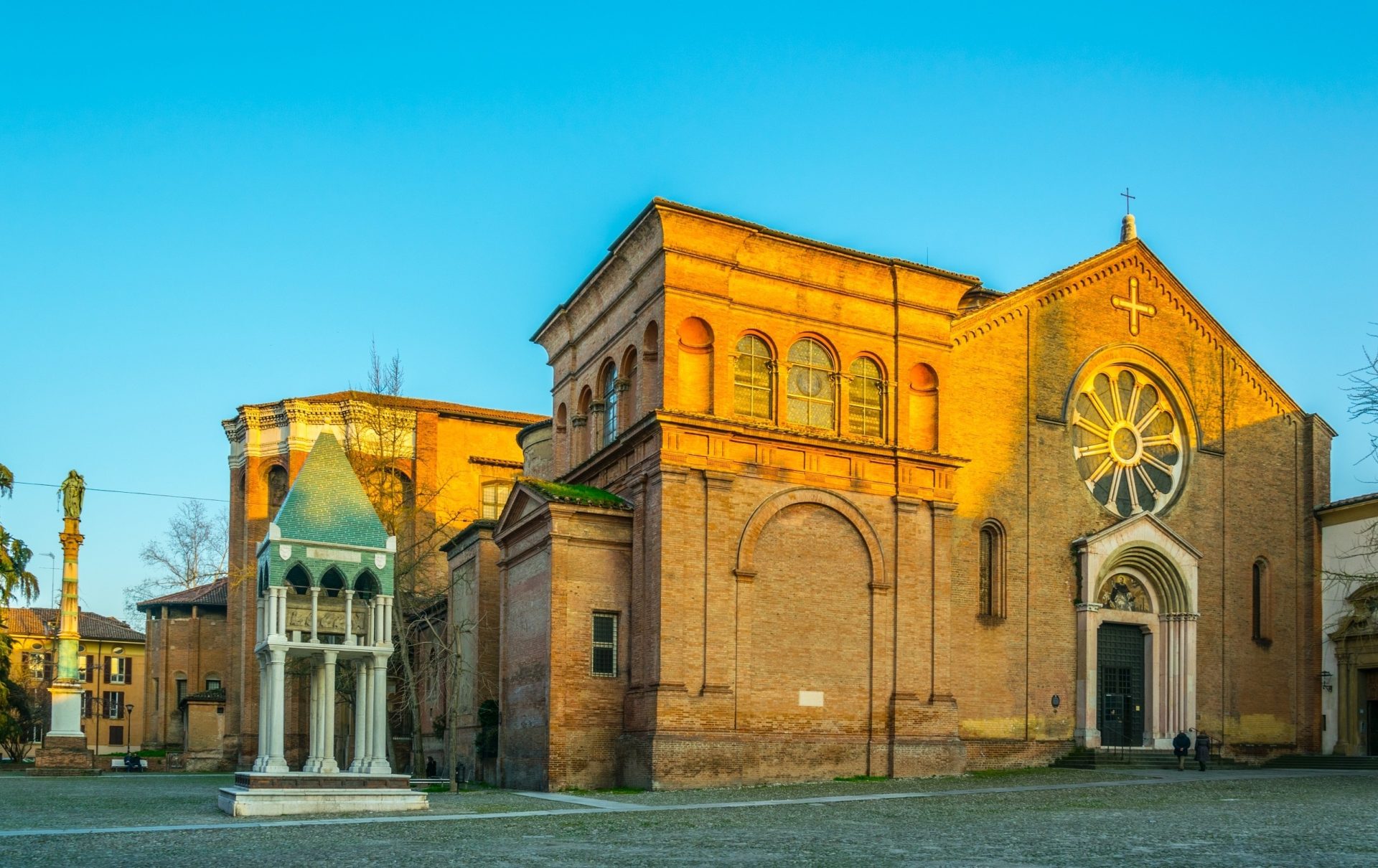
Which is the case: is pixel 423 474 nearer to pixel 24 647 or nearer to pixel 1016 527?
pixel 1016 527

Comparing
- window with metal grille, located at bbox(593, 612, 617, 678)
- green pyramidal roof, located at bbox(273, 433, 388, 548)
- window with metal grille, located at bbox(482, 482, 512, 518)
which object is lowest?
window with metal grille, located at bbox(593, 612, 617, 678)

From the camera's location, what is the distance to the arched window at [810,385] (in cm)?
2855

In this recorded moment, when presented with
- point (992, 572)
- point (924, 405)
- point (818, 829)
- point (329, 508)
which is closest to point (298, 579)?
point (329, 508)

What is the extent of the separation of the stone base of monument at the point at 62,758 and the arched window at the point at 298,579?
65.1 ft

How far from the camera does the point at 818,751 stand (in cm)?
2680

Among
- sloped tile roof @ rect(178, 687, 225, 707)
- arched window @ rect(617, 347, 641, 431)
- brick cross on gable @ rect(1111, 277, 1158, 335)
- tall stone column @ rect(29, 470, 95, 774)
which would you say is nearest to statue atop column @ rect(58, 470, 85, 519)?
tall stone column @ rect(29, 470, 95, 774)

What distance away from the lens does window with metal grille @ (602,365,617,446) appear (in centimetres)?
2980

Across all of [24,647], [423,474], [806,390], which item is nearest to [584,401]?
[806,390]

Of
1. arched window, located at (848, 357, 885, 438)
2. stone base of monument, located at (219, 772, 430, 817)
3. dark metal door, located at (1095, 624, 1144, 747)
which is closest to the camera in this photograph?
stone base of monument, located at (219, 772, 430, 817)

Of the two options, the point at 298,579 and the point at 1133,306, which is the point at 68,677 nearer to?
the point at 298,579

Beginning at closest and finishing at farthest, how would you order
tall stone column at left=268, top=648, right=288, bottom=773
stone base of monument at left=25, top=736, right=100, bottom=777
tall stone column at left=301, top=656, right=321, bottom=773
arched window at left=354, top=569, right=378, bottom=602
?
tall stone column at left=268, top=648, right=288, bottom=773
tall stone column at left=301, top=656, right=321, bottom=773
arched window at left=354, top=569, right=378, bottom=602
stone base of monument at left=25, top=736, right=100, bottom=777

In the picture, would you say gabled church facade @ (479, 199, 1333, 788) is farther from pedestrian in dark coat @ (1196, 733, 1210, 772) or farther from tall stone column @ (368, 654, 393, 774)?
tall stone column @ (368, 654, 393, 774)

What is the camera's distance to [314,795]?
20875 mm

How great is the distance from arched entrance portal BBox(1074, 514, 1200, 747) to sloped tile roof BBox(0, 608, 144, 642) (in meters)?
65.4
